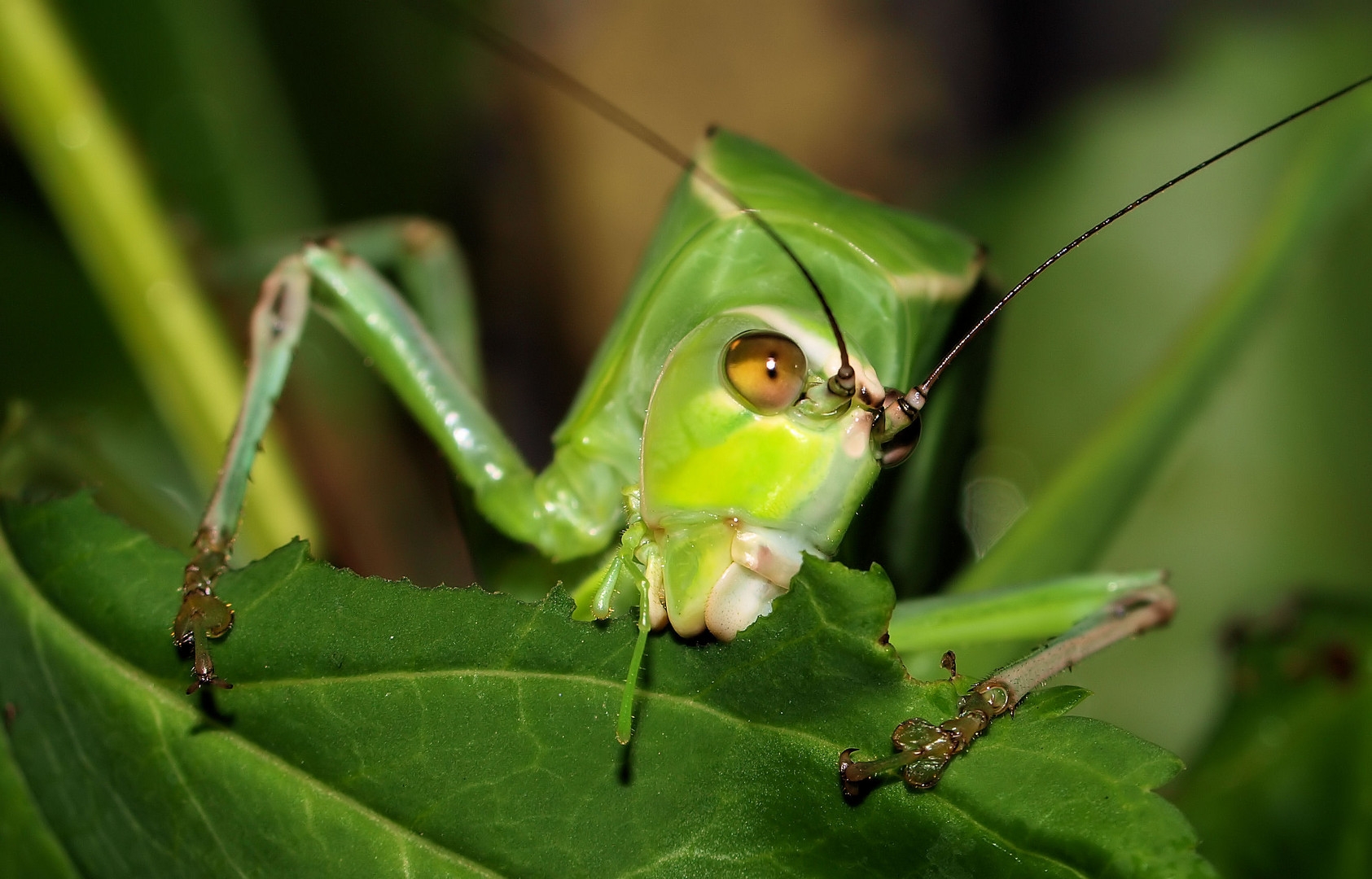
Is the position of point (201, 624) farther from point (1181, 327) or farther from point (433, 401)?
point (1181, 327)

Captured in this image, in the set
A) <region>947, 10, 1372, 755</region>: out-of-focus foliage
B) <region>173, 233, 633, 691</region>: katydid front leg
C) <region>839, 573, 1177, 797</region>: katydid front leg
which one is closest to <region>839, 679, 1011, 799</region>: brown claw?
<region>839, 573, 1177, 797</region>: katydid front leg

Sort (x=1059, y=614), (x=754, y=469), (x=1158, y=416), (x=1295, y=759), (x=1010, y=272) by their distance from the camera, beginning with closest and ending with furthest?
(x=754, y=469) → (x=1059, y=614) → (x=1295, y=759) → (x=1158, y=416) → (x=1010, y=272)

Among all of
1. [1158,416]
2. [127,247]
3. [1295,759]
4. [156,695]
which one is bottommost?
[1295,759]

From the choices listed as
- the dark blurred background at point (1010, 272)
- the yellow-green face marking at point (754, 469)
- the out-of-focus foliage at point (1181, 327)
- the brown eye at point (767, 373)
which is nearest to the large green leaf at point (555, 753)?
the yellow-green face marking at point (754, 469)

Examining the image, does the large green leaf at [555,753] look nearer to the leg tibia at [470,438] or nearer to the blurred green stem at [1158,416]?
the leg tibia at [470,438]

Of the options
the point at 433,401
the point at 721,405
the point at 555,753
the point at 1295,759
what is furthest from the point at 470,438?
the point at 1295,759

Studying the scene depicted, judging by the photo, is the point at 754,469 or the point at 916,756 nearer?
the point at 916,756

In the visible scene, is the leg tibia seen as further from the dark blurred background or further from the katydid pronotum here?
the dark blurred background
